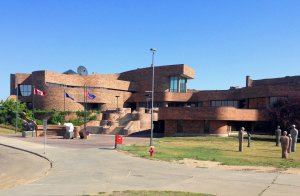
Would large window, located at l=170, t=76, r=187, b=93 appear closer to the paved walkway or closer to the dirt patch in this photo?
the dirt patch

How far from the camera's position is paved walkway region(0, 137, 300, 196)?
45.1ft

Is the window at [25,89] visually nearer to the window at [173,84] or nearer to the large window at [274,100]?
the window at [173,84]

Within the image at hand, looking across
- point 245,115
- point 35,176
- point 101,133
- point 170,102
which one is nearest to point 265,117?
point 245,115

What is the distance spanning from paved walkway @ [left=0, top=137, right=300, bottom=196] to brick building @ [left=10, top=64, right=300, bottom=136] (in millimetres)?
28594

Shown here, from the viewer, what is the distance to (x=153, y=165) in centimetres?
2067

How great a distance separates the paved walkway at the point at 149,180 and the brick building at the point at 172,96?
28594 millimetres

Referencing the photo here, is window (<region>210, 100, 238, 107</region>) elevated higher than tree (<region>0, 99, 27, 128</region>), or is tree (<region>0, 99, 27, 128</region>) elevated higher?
window (<region>210, 100, 238, 107</region>)

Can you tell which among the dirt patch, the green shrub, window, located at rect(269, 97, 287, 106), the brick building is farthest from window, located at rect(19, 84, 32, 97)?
the dirt patch

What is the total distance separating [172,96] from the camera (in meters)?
75.8

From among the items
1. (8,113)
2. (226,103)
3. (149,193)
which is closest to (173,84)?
(226,103)

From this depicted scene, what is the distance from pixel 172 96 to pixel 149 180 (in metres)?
60.2

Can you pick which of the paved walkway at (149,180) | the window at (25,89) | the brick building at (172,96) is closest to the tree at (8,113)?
the brick building at (172,96)

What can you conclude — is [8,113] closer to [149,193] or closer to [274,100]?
[274,100]

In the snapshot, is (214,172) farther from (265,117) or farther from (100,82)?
(100,82)
